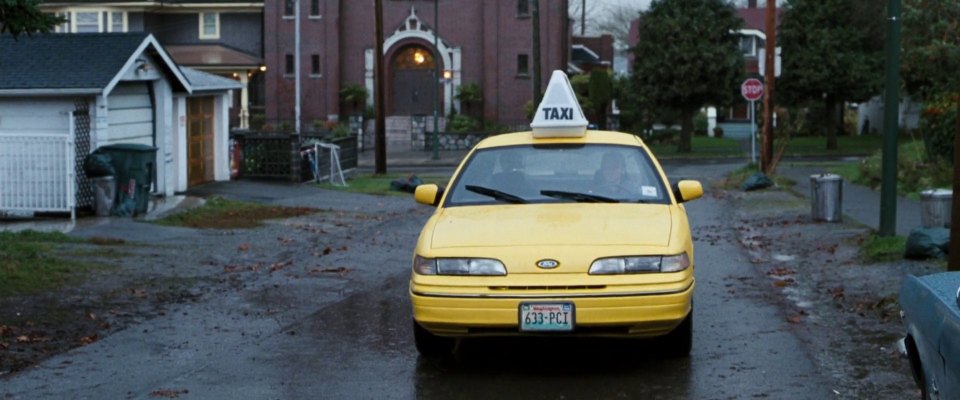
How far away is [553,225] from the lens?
8.93m

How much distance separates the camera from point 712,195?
30.1 meters

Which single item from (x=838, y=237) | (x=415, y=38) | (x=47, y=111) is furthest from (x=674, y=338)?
(x=415, y=38)

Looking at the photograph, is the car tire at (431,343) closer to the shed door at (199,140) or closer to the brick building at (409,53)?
the shed door at (199,140)

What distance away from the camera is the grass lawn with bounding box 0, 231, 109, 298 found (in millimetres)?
12941

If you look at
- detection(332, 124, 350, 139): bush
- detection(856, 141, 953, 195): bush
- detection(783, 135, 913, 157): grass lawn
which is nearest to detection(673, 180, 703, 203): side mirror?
detection(856, 141, 953, 195): bush

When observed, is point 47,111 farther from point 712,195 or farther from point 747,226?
point 712,195

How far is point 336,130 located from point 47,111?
3333cm

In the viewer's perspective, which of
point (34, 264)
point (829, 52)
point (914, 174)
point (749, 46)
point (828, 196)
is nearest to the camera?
point (34, 264)

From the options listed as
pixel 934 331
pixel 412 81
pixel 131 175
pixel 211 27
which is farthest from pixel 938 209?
pixel 211 27

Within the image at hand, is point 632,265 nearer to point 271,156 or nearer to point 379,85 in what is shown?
point 271,156

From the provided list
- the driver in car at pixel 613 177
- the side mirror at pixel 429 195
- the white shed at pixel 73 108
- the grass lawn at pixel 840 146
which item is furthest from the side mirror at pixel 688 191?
the grass lawn at pixel 840 146

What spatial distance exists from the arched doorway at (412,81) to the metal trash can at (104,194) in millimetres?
41068

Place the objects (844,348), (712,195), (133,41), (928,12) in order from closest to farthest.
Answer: (844,348) → (133,41) → (712,195) → (928,12)

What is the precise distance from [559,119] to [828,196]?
11.2 metres
